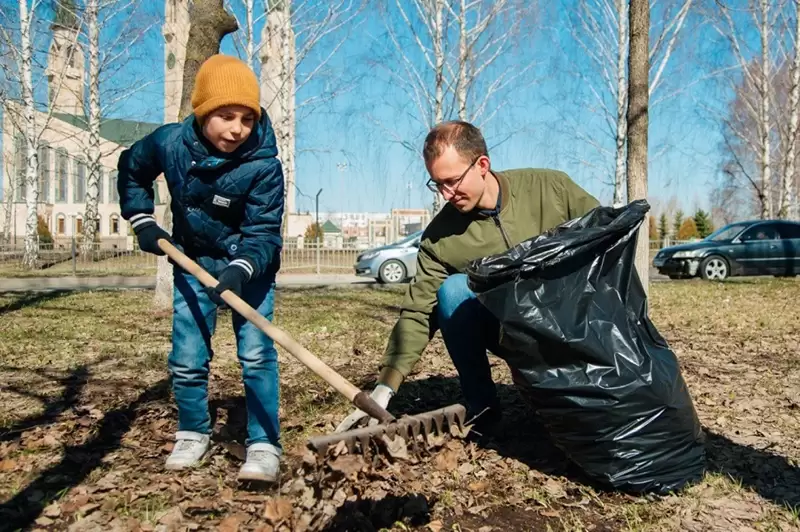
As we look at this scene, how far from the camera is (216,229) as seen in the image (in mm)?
2553

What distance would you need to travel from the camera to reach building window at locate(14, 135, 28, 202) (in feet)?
89.9

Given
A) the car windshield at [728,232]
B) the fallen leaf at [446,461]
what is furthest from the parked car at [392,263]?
the fallen leaf at [446,461]

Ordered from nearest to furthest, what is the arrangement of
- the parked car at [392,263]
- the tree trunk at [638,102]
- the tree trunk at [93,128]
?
the tree trunk at [638,102] < the parked car at [392,263] < the tree trunk at [93,128]

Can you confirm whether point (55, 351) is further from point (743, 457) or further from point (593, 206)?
point (743, 457)

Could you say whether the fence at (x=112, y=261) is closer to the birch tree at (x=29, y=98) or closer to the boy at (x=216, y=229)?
the birch tree at (x=29, y=98)

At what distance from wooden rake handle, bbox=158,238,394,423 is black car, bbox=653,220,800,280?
13.3 m

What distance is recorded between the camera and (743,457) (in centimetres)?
271

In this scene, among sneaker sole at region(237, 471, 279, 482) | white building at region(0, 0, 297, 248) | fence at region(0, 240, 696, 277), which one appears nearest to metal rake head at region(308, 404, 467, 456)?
sneaker sole at region(237, 471, 279, 482)

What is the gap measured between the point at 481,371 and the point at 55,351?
3404 millimetres

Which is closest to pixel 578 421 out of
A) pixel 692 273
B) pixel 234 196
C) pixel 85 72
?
pixel 234 196

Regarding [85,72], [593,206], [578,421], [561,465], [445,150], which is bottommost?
[561,465]

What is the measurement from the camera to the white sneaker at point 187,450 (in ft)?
8.34

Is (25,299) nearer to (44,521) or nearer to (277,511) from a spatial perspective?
(44,521)

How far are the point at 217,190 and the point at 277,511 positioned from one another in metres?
1.15
